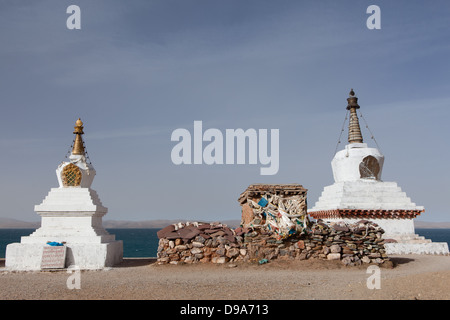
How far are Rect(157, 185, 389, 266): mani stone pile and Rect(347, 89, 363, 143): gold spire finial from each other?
470 inches

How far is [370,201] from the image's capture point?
2275 centimetres

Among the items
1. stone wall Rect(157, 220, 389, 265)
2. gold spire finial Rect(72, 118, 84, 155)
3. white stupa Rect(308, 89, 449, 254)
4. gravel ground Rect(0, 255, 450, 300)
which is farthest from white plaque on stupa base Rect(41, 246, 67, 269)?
white stupa Rect(308, 89, 449, 254)

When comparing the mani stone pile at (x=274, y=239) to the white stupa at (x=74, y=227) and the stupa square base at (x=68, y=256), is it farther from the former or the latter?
the white stupa at (x=74, y=227)

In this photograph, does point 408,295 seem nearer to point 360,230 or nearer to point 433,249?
point 360,230

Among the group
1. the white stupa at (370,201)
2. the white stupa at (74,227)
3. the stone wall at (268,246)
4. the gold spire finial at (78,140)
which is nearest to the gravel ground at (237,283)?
the stone wall at (268,246)

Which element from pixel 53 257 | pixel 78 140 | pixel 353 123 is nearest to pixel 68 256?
pixel 53 257

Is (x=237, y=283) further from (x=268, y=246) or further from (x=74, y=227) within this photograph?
(x=74, y=227)

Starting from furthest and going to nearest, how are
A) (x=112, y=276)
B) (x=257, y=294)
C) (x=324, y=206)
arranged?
1. (x=324, y=206)
2. (x=112, y=276)
3. (x=257, y=294)

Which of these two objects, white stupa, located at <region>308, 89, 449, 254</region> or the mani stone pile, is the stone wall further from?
white stupa, located at <region>308, 89, 449, 254</region>

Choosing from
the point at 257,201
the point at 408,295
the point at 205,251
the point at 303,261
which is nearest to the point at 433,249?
the point at 303,261

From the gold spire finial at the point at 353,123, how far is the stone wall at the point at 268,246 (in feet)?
39.8

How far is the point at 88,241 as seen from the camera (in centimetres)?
1554

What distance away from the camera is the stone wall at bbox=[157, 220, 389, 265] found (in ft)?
47.5

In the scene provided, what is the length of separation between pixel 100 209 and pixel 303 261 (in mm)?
9330
